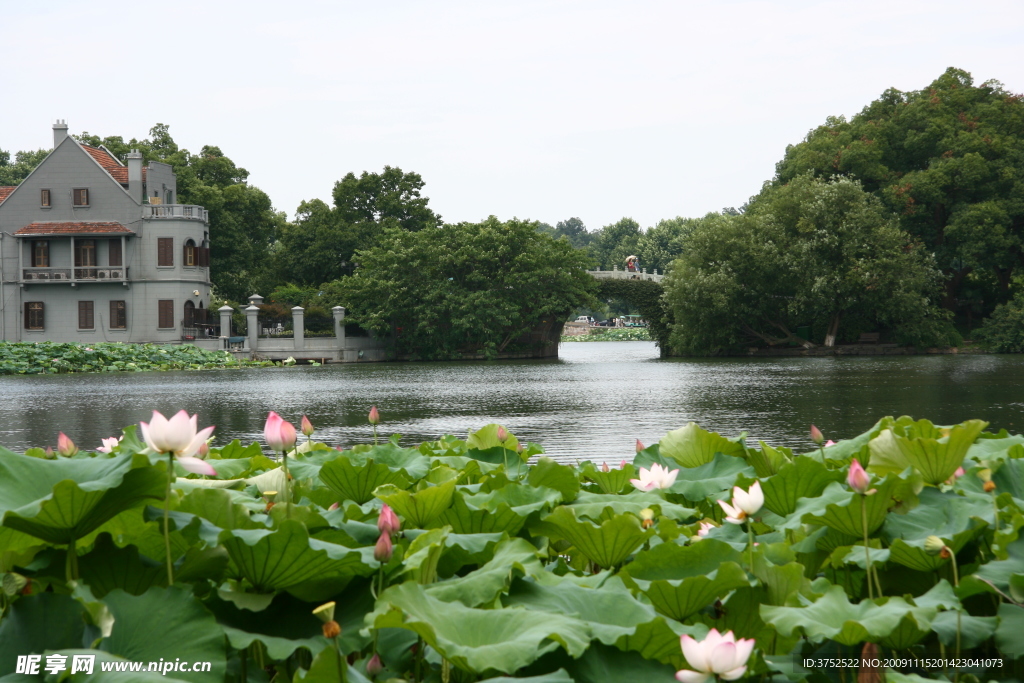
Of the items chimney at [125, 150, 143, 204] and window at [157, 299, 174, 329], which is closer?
window at [157, 299, 174, 329]

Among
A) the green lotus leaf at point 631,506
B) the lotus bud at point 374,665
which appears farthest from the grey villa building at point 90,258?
the lotus bud at point 374,665

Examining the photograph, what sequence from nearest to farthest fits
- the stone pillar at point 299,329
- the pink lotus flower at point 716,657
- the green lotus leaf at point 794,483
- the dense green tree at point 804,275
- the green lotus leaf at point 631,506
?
the pink lotus flower at point 716,657, the green lotus leaf at point 631,506, the green lotus leaf at point 794,483, the dense green tree at point 804,275, the stone pillar at point 299,329

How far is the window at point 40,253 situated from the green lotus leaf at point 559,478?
47.3m

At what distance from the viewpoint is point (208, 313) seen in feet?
148

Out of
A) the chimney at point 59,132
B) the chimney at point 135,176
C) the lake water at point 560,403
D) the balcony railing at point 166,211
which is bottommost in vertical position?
the lake water at point 560,403

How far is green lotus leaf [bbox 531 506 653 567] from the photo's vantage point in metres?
2.15

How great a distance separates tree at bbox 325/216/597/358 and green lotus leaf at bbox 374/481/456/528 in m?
41.3

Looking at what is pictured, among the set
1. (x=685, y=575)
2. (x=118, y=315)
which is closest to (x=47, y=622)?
(x=685, y=575)

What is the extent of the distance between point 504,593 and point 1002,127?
1888 inches

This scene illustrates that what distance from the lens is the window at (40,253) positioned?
144 ft

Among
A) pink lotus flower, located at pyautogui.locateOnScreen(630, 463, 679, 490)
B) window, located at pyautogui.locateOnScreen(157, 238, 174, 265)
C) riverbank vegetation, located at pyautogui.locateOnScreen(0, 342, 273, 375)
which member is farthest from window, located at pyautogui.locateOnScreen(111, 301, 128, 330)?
pink lotus flower, located at pyautogui.locateOnScreen(630, 463, 679, 490)

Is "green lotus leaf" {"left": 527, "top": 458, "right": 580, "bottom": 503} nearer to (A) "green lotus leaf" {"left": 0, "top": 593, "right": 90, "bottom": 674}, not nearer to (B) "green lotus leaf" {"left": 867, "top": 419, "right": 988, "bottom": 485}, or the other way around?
(B) "green lotus leaf" {"left": 867, "top": 419, "right": 988, "bottom": 485}

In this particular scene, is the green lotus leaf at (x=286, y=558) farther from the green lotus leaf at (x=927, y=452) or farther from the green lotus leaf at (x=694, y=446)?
the green lotus leaf at (x=694, y=446)

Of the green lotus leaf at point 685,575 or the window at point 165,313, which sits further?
the window at point 165,313
